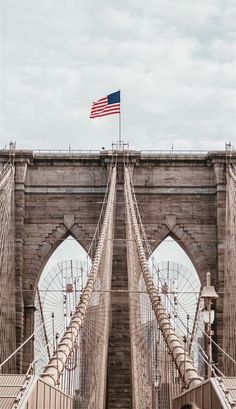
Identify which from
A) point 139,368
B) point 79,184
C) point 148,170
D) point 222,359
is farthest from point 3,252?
point 139,368

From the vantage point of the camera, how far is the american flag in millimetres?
32156

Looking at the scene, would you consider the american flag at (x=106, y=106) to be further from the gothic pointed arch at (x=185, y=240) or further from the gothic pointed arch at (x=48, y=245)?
the gothic pointed arch at (x=185, y=240)

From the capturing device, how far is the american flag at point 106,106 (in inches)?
1266

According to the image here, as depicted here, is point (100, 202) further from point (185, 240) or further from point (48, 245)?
point (185, 240)

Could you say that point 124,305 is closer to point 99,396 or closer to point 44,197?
point 44,197

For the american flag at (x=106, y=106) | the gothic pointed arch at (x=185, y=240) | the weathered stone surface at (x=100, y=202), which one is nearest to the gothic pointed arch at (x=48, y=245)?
the weathered stone surface at (x=100, y=202)

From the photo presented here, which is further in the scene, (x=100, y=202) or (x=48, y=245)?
(x=48, y=245)

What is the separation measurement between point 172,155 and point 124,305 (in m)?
5.36

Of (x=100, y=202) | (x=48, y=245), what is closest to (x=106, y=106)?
(x=100, y=202)

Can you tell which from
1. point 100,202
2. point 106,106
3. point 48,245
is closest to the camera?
point 100,202

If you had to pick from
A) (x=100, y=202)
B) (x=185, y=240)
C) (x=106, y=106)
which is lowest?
(x=185, y=240)

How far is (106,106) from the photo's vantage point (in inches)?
1275

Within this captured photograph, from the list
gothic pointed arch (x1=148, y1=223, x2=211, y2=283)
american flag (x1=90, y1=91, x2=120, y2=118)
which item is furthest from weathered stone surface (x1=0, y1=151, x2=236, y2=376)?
american flag (x1=90, y1=91, x2=120, y2=118)

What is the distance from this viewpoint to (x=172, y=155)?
101 ft
